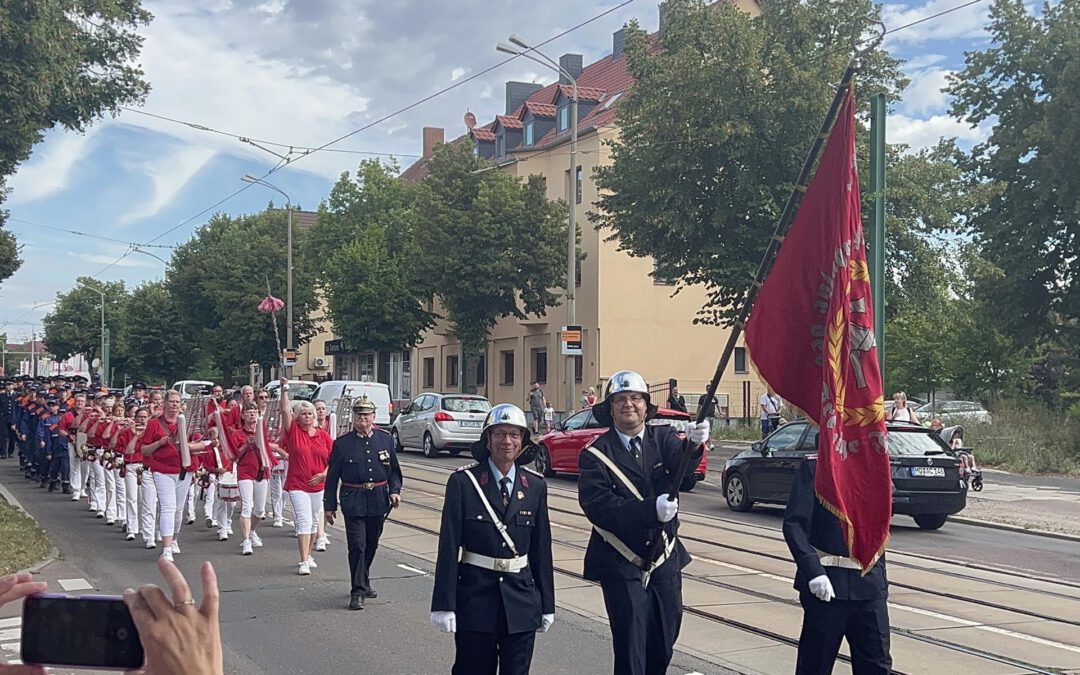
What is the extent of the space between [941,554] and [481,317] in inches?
1224

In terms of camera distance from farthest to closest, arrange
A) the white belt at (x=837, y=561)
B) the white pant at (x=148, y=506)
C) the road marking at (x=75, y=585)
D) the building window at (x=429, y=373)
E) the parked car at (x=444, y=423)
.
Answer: the building window at (x=429, y=373) < the parked car at (x=444, y=423) < the white pant at (x=148, y=506) < the road marking at (x=75, y=585) < the white belt at (x=837, y=561)

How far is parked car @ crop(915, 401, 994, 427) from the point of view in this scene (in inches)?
1117

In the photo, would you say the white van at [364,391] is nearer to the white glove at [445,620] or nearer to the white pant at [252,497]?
the white pant at [252,497]

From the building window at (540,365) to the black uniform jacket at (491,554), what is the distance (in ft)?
128

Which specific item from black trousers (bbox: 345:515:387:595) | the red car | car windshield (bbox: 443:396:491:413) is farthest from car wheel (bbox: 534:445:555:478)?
black trousers (bbox: 345:515:387:595)

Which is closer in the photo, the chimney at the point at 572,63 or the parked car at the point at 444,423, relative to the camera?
the parked car at the point at 444,423

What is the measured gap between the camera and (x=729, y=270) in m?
27.9

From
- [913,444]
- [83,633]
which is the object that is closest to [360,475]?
[83,633]

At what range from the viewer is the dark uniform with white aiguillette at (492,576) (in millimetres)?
5527

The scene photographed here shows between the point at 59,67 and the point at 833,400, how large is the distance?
13.2 m

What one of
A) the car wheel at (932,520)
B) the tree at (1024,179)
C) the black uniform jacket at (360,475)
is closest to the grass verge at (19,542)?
the black uniform jacket at (360,475)

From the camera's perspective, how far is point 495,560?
5.62 m

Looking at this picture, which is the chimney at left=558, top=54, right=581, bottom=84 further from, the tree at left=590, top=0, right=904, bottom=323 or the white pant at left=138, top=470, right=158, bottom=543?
the white pant at left=138, top=470, right=158, bottom=543

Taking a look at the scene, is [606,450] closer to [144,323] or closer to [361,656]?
[361,656]
